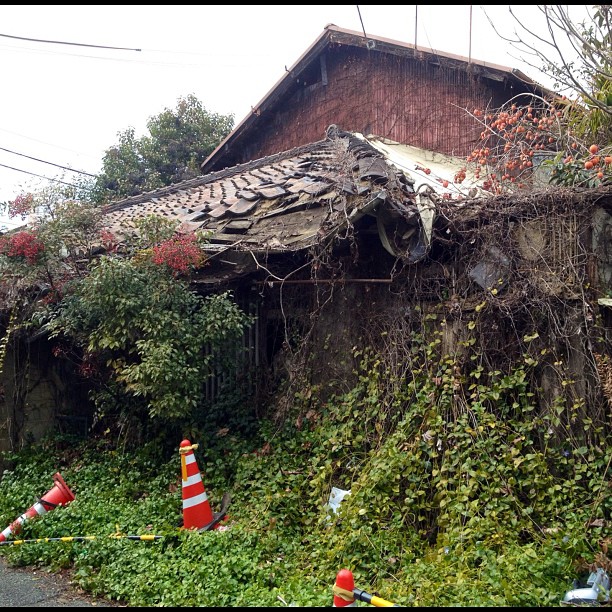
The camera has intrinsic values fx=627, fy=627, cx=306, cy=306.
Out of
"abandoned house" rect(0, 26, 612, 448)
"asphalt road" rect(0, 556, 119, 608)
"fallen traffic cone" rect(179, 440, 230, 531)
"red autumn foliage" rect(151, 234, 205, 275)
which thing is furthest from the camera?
"red autumn foliage" rect(151, 234, 205, 275)

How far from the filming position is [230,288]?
818 cm

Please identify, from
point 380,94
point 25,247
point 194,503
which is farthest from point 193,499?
point 380,94

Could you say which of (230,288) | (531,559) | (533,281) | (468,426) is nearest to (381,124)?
(230,288)

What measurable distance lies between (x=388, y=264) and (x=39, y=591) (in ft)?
15.3

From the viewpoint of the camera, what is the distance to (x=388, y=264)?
7117 mm

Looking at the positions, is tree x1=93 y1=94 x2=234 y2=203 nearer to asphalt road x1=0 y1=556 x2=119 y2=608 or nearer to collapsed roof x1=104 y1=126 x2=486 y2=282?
collapsed roof x1=104 y1=126 x2=486 y2=282

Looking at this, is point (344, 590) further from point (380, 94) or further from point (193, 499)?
point (380, 94)

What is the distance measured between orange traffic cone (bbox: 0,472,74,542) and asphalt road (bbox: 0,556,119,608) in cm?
77

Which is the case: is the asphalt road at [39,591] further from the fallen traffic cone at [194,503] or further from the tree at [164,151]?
the tree at [164,151]

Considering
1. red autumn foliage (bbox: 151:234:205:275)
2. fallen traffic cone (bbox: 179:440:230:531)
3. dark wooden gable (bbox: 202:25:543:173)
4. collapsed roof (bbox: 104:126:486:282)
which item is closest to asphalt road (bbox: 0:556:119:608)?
fallen traffic cone (bbox: 179:440:230:531)

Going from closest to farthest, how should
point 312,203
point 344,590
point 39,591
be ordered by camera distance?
point 344,590 → point 39,591 → point 312,203

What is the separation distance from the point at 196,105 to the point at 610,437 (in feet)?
57.3

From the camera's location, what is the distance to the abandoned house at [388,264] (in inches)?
225

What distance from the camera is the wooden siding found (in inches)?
471
